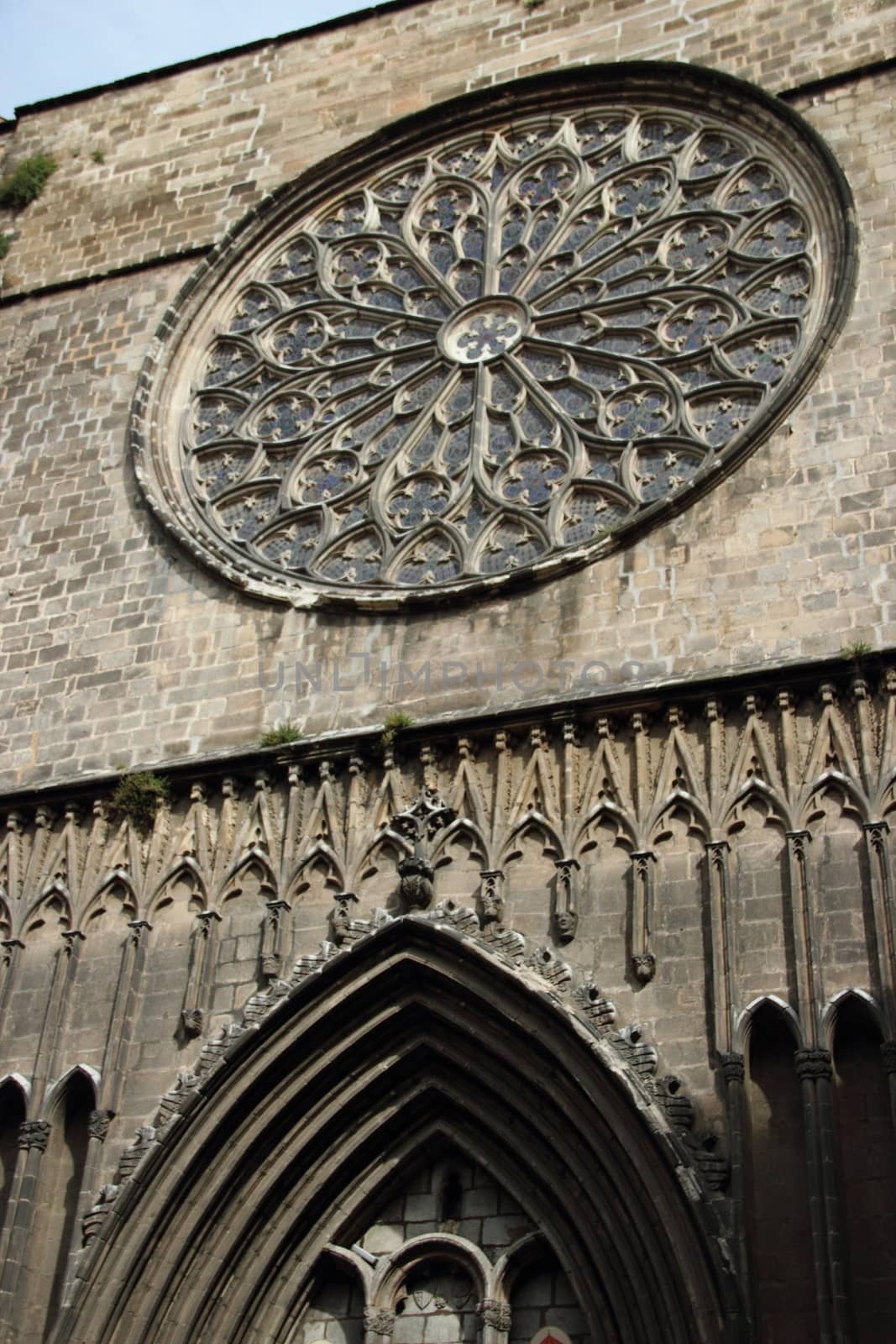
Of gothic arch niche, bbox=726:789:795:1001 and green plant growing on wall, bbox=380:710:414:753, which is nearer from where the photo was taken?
gothic arch niche, bbox=726:789:795:1001

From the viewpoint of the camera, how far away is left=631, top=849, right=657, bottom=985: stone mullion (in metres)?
10.1

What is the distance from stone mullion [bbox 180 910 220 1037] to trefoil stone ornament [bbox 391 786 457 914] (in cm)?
115

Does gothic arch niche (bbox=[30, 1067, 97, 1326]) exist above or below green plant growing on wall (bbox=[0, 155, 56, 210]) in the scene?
below

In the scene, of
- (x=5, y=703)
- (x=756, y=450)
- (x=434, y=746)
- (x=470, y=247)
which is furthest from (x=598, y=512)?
(x=5, y=703)

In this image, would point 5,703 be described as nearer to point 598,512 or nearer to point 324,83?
point 598,512

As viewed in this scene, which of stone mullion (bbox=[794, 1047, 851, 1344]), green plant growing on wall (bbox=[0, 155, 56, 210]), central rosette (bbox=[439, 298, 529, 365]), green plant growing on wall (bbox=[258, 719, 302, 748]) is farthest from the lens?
green plant growing on wall (bbox=[0, 155, 56, 210])

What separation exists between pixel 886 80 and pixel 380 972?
7377mm

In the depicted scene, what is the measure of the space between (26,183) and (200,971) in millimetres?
8428

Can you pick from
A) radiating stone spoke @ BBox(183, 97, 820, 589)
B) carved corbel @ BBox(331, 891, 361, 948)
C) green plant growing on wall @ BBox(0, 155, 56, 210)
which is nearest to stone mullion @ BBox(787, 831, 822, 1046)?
carved corbel @ BBox(331, 891, 361, 948)

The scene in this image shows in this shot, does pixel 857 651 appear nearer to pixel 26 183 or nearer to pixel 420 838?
pixel 420 838

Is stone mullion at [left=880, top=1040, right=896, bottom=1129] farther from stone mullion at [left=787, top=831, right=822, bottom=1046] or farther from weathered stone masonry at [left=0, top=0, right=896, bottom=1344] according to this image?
stone mullion at [left=787, top=831, right=822, bottom=1046]

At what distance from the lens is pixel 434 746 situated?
37.0 feet

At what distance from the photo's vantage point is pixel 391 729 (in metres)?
11.4

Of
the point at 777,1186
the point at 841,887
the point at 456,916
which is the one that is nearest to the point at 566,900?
the point at 456,916
